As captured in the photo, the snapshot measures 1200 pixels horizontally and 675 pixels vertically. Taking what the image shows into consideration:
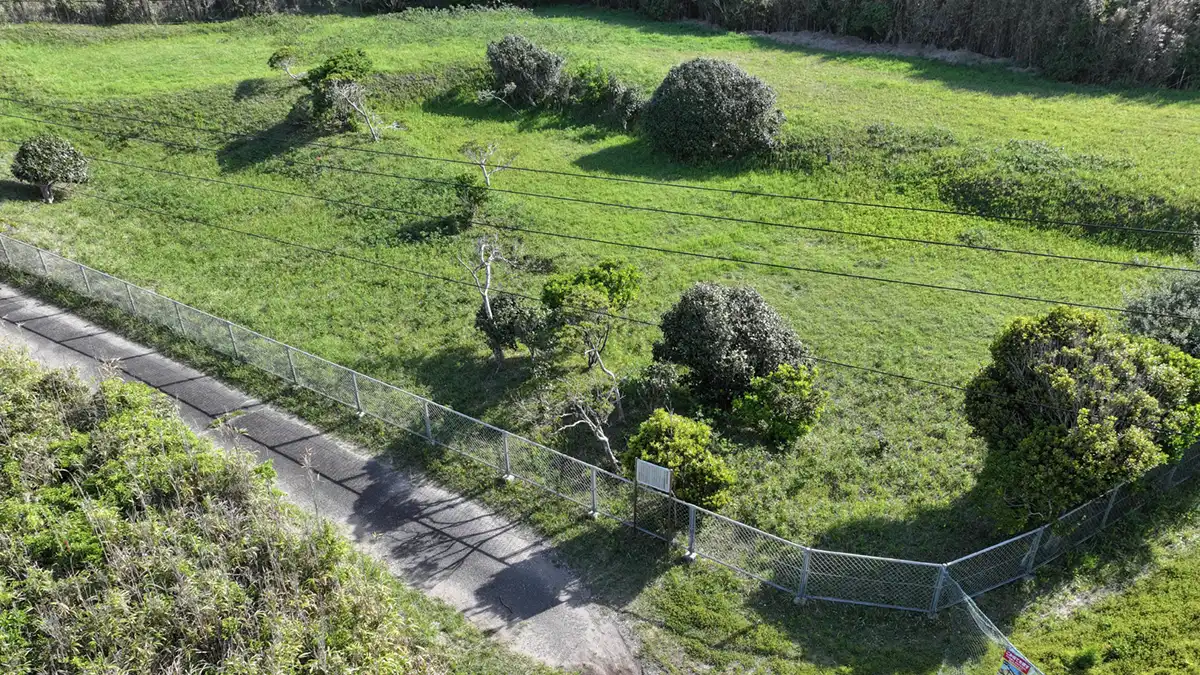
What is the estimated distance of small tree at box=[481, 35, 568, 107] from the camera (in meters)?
37.0

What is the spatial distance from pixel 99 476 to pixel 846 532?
50.0 feet

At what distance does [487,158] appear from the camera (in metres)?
31.7

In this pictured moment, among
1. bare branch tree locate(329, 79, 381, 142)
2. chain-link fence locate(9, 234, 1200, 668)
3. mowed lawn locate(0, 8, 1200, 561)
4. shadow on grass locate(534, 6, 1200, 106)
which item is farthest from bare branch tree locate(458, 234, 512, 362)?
shadow on grass locate(534, 6, 1200, 106)

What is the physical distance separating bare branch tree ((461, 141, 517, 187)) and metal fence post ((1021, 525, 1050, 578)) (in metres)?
21.4

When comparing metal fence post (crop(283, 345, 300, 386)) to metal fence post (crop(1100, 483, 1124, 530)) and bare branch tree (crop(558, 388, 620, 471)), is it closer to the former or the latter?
bare branch tree (crop(558, 388, 620, 471))

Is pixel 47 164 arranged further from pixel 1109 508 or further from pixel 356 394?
pixel 1109 508

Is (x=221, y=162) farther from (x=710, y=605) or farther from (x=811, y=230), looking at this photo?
(x=710, y=605)

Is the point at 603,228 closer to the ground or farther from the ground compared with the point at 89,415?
farther from the ground

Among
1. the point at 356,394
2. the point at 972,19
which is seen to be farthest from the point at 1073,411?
the point at 972,19

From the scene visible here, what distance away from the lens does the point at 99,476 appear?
15.4 m

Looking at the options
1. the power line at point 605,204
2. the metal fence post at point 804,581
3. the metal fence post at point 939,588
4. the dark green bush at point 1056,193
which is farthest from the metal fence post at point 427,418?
the dark green bush at point 1056,193

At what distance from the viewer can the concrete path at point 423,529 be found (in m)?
14.2

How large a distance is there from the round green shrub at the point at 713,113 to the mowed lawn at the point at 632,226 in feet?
3.61

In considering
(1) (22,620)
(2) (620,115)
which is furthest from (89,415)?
(2) (620,115)
